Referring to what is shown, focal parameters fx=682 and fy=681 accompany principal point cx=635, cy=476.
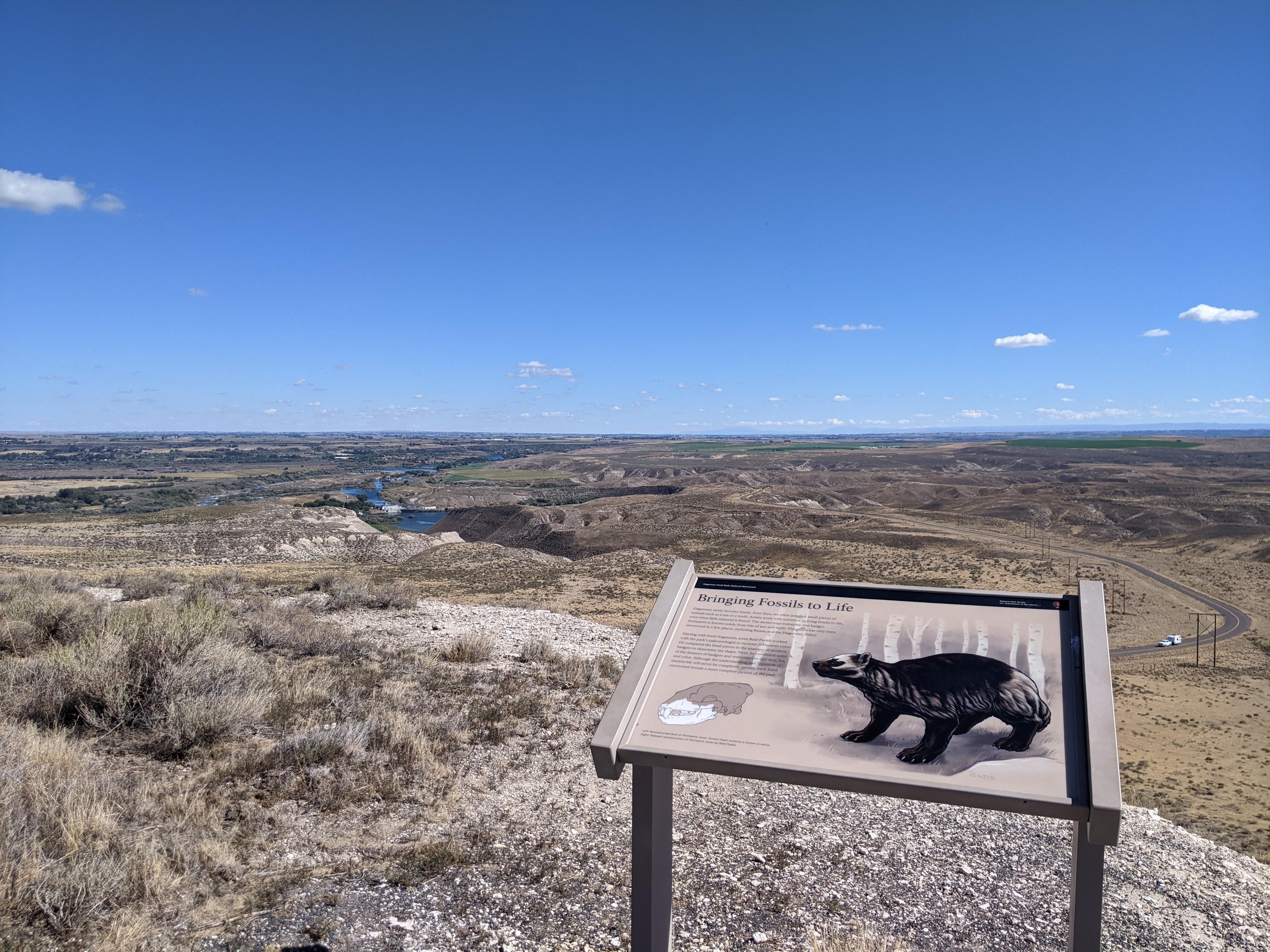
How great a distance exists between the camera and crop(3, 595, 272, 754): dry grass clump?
6539 millimetres

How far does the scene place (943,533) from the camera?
1973 inches

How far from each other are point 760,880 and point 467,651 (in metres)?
6.67

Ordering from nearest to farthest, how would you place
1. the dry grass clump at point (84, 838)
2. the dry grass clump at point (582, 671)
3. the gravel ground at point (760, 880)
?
the dry grass clump at point (84, 838) → the gravel ground at point (760, 880) → the dry grass clump at point (582, 671)

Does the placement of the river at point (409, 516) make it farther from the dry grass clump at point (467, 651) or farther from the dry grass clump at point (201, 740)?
the dry grass clump at point (201, 740)

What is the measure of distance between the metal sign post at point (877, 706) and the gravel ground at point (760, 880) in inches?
57.0

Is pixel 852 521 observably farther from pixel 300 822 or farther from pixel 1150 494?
pixel 300 822

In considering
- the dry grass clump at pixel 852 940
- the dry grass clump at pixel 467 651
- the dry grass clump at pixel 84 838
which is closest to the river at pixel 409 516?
the dry grass clump at pixel 467 651

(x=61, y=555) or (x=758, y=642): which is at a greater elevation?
(x=758, y=642)

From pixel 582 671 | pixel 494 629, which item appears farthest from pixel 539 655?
pixel 494 629

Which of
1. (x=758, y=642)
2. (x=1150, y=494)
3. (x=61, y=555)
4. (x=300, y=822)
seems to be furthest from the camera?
(x=1150, y=494)

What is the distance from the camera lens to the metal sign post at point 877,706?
9.62 feet

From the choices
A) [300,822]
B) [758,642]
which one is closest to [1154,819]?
[758,642]

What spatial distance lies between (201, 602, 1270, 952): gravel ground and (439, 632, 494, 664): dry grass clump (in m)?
3.63

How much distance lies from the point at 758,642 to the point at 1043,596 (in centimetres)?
148
